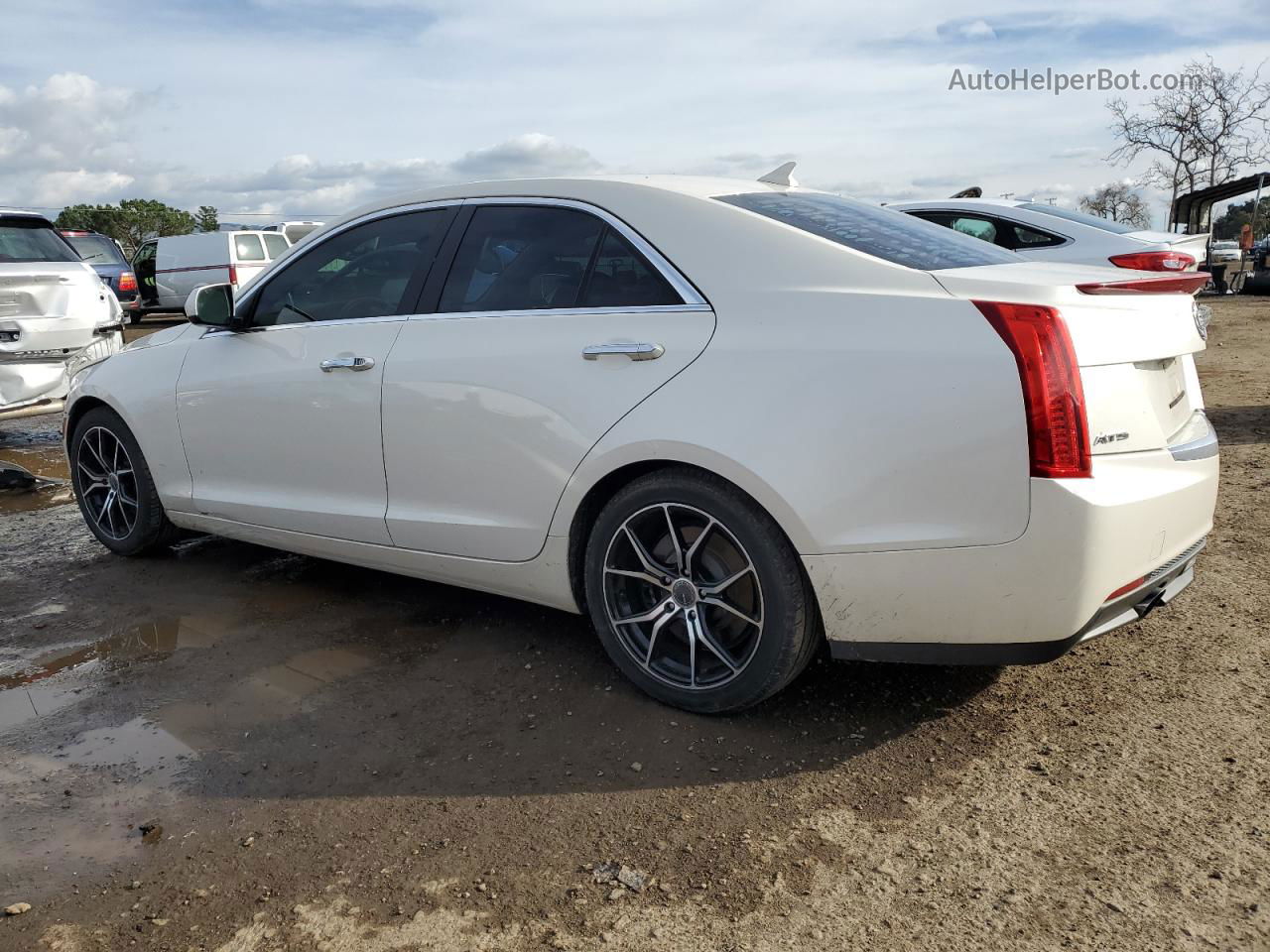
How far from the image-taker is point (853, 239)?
3.20 meters

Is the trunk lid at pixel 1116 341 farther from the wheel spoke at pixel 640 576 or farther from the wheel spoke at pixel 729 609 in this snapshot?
the wheel spoke at pixel 640 576

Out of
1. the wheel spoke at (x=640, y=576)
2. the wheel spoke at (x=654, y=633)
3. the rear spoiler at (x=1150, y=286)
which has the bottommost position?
the wheel spoke at (x=654, y=633)

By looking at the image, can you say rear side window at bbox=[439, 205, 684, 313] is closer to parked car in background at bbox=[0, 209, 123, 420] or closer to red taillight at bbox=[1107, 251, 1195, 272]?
parked car in background at bbox=[0, 209, 123, 420]

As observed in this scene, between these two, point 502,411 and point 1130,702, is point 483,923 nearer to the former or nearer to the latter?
point 502,411

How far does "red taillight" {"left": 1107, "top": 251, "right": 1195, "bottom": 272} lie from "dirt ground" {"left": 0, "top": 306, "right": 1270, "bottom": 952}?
424cm

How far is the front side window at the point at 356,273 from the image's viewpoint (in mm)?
3961

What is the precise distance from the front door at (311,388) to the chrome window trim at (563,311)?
0.18m

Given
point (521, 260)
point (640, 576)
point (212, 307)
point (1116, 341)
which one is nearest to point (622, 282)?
point (521, 260)

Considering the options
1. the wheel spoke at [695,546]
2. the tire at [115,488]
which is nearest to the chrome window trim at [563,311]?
the wheel spoke at [695,546]

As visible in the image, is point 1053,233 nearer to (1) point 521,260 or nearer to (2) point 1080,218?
(2) point 1080,218

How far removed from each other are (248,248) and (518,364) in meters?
18.6

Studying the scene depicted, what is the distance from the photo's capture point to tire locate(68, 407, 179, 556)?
5.07 m

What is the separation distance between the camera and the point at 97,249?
1886 centimetres

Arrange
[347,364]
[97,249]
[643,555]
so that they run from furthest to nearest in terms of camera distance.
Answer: [97,249], [347,364], [643,555]
